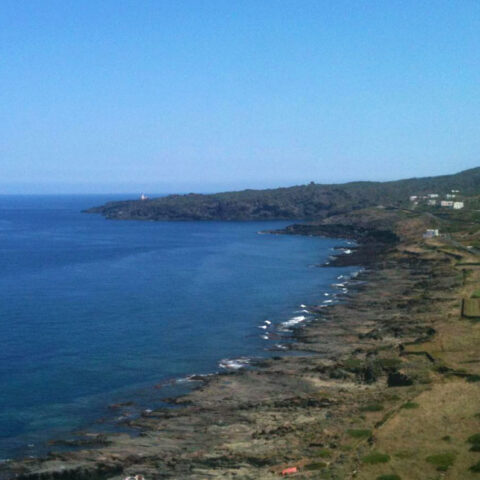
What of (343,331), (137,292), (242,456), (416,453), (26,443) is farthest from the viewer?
(137,292)

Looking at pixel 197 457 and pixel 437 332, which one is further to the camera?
pixel 437 332

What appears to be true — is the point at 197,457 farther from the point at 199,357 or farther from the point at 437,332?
the point at 437,332

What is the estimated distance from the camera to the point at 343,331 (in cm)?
5450

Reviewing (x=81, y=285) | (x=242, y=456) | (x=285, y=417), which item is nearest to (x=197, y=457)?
(x=242, y=456)

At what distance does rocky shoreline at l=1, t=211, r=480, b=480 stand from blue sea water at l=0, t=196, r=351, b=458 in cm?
352

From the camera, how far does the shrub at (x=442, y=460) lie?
24.8 metres

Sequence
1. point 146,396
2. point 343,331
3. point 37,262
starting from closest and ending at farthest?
point 146,396 → point 343,331 → point 37,262

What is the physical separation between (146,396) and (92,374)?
6605mm

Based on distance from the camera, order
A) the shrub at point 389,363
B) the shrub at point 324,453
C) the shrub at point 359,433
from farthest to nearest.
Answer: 1. the shrub at point 389,363
2. the shrub at point 359,433
3. the shrub at point 324,453

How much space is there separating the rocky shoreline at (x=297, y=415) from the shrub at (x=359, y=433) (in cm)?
6

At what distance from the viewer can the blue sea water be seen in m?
38.5

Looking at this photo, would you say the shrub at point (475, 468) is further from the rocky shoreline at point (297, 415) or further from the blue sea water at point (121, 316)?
the blue sea water at point (121, 316)

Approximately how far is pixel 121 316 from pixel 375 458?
4089cm

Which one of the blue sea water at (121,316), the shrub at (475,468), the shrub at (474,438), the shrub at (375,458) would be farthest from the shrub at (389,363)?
the shrub at (475,468)
